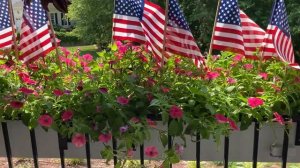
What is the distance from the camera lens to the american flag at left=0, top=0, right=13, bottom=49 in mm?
2787

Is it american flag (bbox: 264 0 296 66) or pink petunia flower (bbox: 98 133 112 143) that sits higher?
american flag (bbox: 264 0 296 66)

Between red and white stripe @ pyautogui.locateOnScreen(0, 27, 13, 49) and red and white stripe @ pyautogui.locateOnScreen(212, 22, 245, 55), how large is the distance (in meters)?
1.47

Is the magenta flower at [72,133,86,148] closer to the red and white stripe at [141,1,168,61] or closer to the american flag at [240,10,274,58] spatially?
the red and white stripe at [141,1,168,61]

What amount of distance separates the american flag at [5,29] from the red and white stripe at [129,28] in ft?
2.54

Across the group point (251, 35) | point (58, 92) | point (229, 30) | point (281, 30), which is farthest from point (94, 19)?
point (58, 92)

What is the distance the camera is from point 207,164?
3.65 metres

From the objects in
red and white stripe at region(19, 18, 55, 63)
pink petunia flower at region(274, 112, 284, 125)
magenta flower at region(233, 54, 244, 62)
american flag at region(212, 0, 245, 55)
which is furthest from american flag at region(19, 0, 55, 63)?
pink petunia flower at region(274, 112, 284, 125)

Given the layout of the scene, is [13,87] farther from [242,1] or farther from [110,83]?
[242,1]

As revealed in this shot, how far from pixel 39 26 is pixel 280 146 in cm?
174

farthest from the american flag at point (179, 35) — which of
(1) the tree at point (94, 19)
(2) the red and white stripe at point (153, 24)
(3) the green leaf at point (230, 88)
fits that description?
(1) the tree at point (94, 19)

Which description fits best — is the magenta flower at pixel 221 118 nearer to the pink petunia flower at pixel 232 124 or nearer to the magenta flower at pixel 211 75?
the pink petunia flower at pixel 232 124

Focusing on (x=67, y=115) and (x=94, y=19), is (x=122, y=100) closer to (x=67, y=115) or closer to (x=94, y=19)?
(x=67, y=115)

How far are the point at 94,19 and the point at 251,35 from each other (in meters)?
24.7

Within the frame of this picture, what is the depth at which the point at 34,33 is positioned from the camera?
259 cm
